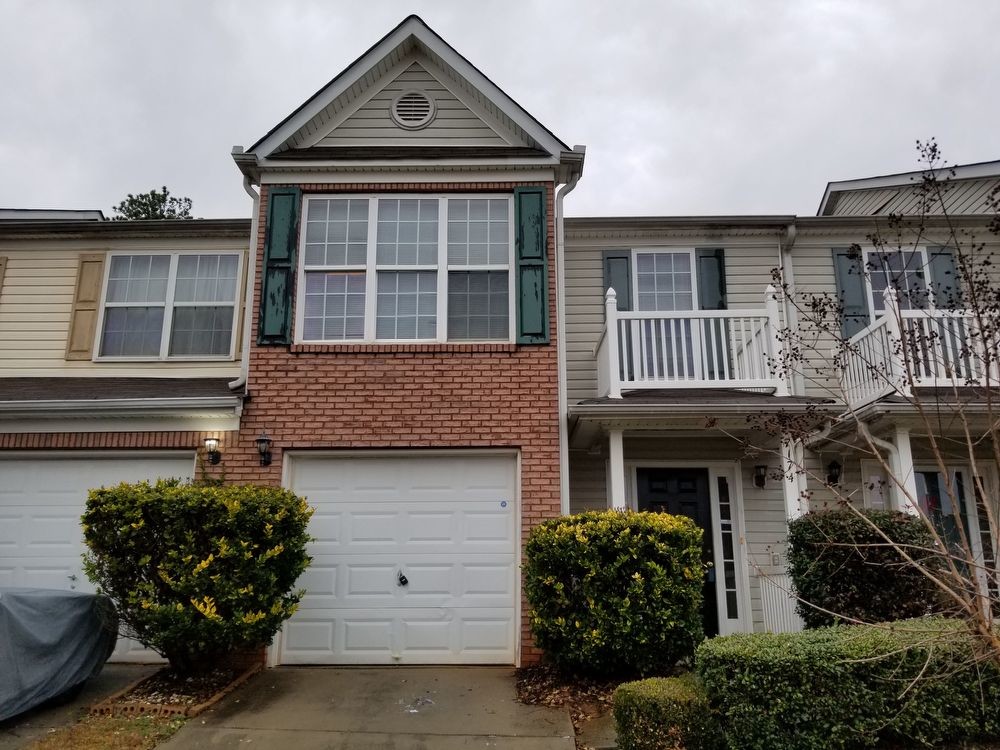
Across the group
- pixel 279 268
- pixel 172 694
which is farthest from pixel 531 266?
pixel 172 694

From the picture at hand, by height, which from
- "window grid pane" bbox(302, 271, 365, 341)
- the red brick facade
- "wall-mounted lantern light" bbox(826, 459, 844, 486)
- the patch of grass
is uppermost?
"window grid pane" bbox(302, 271, 365, 341)

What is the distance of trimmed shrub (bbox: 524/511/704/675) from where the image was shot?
576 cm

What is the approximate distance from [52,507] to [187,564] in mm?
3046

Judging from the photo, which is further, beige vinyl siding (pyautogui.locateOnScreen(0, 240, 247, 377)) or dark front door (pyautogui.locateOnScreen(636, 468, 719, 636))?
beige vinyl siding (pyautogui.locateOnScreen(0, 240, 247, 377))

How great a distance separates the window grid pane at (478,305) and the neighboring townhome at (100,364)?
8.45ft

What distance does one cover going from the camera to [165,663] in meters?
7.33

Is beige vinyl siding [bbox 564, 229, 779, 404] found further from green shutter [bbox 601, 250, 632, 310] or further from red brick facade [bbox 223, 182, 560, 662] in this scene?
red brick facade [bbox 223, 182, 560, 662]

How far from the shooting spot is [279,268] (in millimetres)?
7895

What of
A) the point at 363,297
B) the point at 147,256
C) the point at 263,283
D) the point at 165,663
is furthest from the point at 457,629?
the point at 147,256

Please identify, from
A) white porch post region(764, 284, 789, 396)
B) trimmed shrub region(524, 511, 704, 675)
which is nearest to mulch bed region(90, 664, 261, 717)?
trimmed shrub region(524, 511, 704, 675)

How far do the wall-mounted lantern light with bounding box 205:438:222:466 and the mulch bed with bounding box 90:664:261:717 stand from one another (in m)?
2.10

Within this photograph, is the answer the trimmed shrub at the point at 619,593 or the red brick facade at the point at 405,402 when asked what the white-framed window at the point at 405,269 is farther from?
the trimmed shrub at the point at 619,593

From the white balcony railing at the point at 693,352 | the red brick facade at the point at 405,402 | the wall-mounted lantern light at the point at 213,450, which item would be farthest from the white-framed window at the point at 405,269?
the wall-mounted lantern light at the point at 213,450

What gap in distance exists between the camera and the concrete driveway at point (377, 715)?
5117 millimetres
